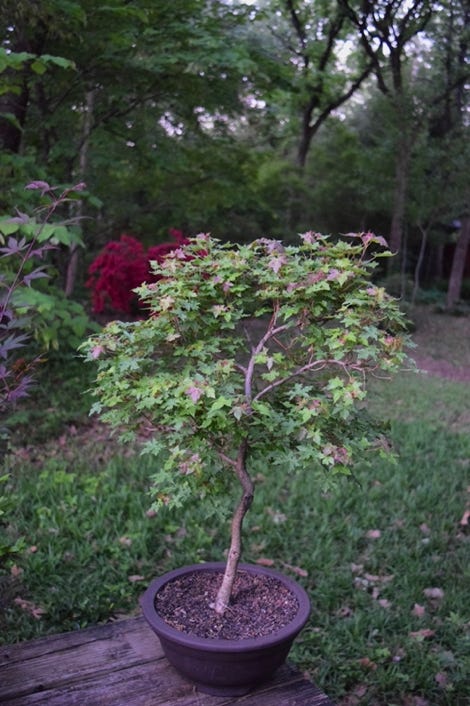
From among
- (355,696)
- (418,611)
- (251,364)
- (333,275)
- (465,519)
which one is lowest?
(355,696)

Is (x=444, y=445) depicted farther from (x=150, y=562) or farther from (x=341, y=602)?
(x=150, y=562)

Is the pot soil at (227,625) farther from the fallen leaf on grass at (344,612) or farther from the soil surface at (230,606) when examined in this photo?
the fallen leaf on grass at (344,612)

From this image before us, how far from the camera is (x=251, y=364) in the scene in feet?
6.80

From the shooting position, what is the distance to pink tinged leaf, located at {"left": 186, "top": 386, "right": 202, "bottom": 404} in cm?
175

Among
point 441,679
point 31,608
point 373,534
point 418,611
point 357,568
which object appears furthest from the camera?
point 373,534

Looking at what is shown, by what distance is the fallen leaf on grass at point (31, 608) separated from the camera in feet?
9.97

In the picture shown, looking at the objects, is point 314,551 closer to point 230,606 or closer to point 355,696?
point 355,696

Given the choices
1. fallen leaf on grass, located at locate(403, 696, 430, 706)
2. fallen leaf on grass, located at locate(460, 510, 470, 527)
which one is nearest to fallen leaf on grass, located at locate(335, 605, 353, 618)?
fallen leaf on grass, located at locate(403, 696, 430, 706)

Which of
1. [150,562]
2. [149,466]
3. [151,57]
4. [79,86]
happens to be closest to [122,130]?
[79,86]

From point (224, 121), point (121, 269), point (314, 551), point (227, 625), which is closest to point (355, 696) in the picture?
point (314, 551)

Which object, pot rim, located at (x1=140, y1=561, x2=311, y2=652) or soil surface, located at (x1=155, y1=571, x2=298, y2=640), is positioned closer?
pot rim, located at (x1=140, y1=561, x2=311, y2=652)

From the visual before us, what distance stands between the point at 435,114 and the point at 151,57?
921cm

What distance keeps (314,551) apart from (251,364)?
1984 millimetres

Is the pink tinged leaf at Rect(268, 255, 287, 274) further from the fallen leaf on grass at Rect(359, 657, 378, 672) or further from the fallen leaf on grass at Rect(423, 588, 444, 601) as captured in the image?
the fallen leaf on grass at Rect(423, 588, 444, 601)
